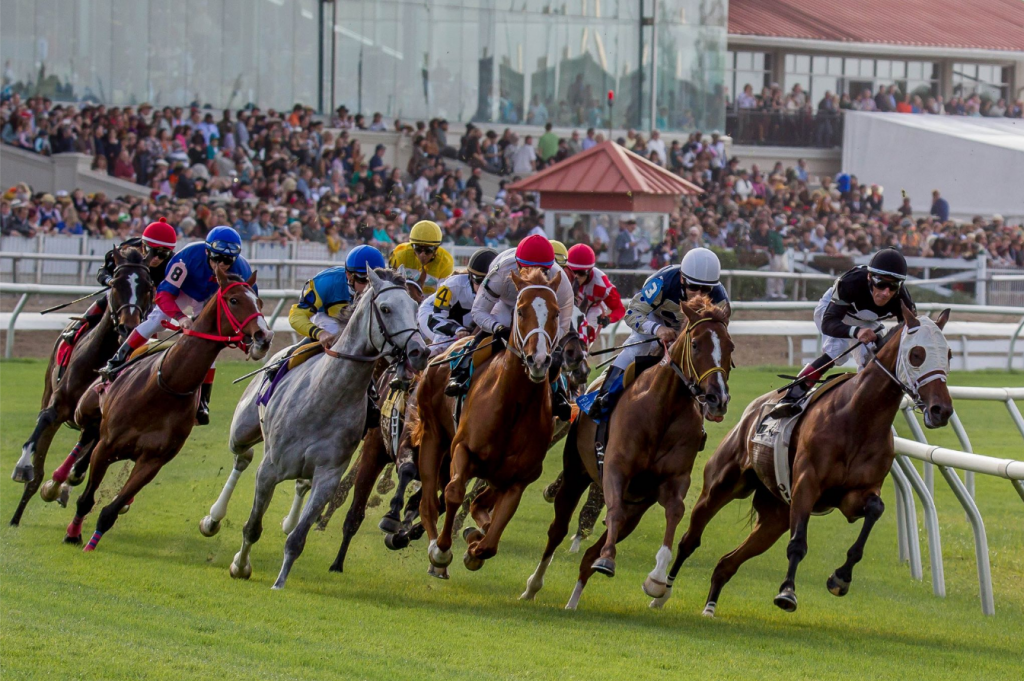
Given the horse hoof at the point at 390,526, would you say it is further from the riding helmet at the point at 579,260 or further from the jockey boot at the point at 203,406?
the riding helmet at the point at 579,260

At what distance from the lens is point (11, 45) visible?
24.7 meters

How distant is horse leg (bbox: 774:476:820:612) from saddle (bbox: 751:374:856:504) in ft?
0.80

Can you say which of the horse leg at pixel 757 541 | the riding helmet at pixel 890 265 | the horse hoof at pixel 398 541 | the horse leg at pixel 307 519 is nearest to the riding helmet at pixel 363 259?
the horse leg at pixel 307 519

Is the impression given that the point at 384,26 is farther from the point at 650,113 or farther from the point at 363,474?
the point at 363,474

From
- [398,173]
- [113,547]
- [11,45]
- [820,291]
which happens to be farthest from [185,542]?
[11,45]

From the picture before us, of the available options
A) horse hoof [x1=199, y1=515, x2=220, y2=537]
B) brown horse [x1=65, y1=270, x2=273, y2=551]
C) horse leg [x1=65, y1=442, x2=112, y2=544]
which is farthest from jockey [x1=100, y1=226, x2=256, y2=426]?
horse hoof [x1=199, y1=515, x2=220, y2=537]

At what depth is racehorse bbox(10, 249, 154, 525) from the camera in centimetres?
874

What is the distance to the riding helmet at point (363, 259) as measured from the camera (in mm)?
7750

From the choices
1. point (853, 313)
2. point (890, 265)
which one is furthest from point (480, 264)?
point (890, 265)

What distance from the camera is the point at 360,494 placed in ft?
26.7

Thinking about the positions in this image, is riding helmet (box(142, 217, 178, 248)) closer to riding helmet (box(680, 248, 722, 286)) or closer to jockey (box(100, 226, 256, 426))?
jockey (box(100, 226, 256, 426))

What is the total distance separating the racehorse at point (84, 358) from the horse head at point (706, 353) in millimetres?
3544

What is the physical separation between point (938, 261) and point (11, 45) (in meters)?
15.9

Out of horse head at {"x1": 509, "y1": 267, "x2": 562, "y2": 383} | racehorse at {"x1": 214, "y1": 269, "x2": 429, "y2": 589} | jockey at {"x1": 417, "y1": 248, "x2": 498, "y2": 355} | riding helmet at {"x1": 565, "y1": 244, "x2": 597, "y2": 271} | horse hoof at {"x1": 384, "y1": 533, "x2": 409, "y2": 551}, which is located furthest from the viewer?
riding helmet at {"x1": 565, "y1": 244, "x2": 597, "y2": 271}
